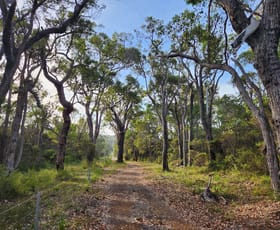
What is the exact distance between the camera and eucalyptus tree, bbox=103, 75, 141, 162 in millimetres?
24422

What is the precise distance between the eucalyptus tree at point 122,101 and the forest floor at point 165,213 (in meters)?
16.9

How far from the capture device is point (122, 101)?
27.1 metres

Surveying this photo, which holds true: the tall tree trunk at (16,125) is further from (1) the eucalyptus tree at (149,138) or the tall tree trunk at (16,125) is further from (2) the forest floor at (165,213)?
(1) the eucalyptus tree at (149,138)

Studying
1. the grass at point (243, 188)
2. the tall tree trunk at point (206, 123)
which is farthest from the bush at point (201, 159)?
the grass at point (243, 188)

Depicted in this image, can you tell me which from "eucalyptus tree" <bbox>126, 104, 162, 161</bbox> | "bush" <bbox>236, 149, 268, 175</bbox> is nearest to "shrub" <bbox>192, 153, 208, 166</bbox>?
"bush" <bbox>236, 149, 268, 175</bbox>

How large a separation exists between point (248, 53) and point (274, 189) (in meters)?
12.6

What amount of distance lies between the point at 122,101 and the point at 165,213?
21352 mm

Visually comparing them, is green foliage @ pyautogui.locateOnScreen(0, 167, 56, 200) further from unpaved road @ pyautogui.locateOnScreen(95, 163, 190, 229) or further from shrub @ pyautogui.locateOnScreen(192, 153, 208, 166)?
shrub @ pyautogui.locateOnScreen(192, 153, 208, 166)

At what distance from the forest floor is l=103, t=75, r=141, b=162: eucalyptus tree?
16.9m

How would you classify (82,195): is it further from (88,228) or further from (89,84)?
(89,84)

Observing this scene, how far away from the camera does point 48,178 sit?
36.0ft

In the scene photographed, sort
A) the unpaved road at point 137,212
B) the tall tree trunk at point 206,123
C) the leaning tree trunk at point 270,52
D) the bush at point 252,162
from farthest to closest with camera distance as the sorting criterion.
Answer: the tall tree trunk at point 206,123 → the bush at point 252,162 → the unpaved road at point 137,212 → the leaning tree trunk at point 270,52

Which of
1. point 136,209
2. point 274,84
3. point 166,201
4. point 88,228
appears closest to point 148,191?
point 166,201

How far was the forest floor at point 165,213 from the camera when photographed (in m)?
5.46
